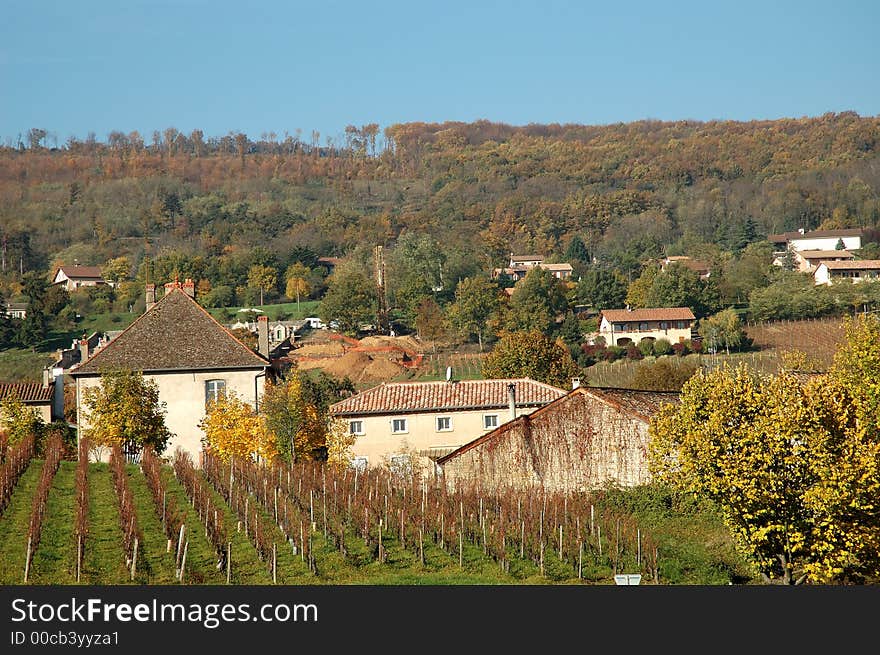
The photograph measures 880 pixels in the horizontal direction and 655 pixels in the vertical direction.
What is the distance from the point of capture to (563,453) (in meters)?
31.0

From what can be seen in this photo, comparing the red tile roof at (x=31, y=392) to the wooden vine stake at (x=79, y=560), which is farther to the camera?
the red tile roof at (x=31, y=392)

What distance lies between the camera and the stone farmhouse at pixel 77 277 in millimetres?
129750

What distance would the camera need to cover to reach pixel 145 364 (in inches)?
1709

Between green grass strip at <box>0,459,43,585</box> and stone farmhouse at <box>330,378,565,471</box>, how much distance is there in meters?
12.6

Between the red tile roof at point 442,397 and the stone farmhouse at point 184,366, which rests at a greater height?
the stone farmhouse at point 184,366

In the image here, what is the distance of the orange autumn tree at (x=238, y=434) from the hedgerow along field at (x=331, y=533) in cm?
565

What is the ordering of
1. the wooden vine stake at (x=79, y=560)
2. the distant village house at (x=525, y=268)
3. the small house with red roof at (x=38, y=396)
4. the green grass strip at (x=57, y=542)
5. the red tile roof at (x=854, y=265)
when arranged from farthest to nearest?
1. the distant village house at (x=525, y=268)
2. the red tile roof at (x=854, y=265)
3. the small house with red roof at (x=38, y=396)
4. the green grass strip at (x=57, y=542)
5. the wooden vine stake at (x=79, y=560)

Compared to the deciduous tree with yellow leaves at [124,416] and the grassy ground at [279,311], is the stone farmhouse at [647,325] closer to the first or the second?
the grassy ground at [279,311]

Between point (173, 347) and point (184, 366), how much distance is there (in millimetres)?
1244

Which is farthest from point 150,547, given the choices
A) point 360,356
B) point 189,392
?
point 360,356

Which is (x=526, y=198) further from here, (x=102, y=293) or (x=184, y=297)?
(x=184, y=297)

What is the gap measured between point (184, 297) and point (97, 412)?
9.87 meters

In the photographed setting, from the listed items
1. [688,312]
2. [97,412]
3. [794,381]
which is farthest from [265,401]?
[688,312]

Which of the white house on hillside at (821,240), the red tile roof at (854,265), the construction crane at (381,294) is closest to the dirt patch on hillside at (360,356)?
the construction crane at (381,294)
